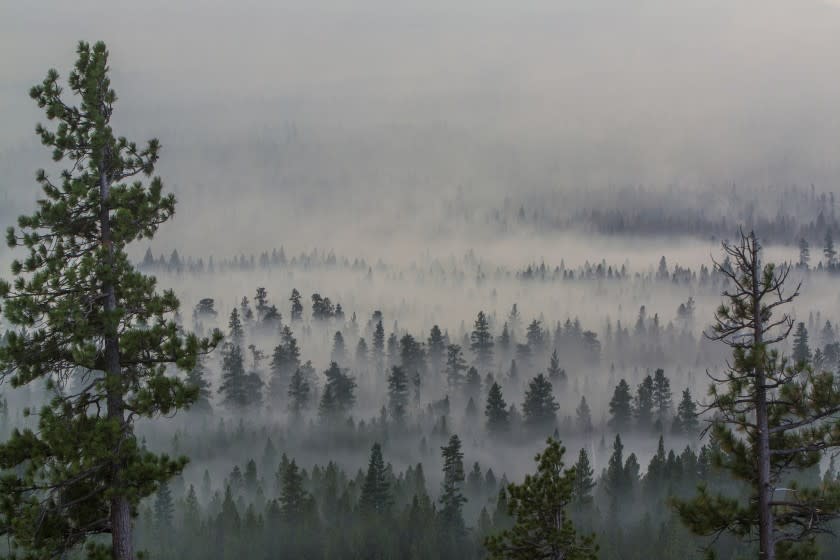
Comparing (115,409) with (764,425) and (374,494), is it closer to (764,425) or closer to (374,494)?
(764,425)

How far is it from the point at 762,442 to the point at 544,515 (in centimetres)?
1023

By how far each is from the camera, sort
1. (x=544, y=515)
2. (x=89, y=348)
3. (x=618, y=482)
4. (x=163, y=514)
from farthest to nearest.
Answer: (x=618, y=482) → (x=163, y=514) → (x=544, y=515) → (x=89, y=348)

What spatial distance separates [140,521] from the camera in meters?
164

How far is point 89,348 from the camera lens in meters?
25.1

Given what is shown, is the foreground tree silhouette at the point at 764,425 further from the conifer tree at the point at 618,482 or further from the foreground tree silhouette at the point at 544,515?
the conifer tree at the point at 618,482

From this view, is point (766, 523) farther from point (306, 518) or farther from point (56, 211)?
point (306, 518)

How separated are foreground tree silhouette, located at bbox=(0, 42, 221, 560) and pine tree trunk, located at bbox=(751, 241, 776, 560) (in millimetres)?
18528

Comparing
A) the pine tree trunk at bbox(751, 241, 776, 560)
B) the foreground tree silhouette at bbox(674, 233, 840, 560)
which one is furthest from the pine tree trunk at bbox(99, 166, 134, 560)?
the pine tree trunk at bbox(751, 241, 776, 560)

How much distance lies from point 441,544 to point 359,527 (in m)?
15.7

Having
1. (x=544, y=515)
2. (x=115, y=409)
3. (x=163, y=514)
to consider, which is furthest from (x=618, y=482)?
(x=115, y=409)

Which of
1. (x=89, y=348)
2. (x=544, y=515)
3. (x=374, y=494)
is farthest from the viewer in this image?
(x=374, y=494)

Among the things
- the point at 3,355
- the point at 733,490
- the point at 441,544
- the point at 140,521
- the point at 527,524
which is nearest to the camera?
the point at 3,355

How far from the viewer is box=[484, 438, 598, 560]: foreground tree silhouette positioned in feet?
103

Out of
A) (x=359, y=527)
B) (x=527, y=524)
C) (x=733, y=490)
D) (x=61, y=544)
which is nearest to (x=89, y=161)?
(x=61, y=544)
